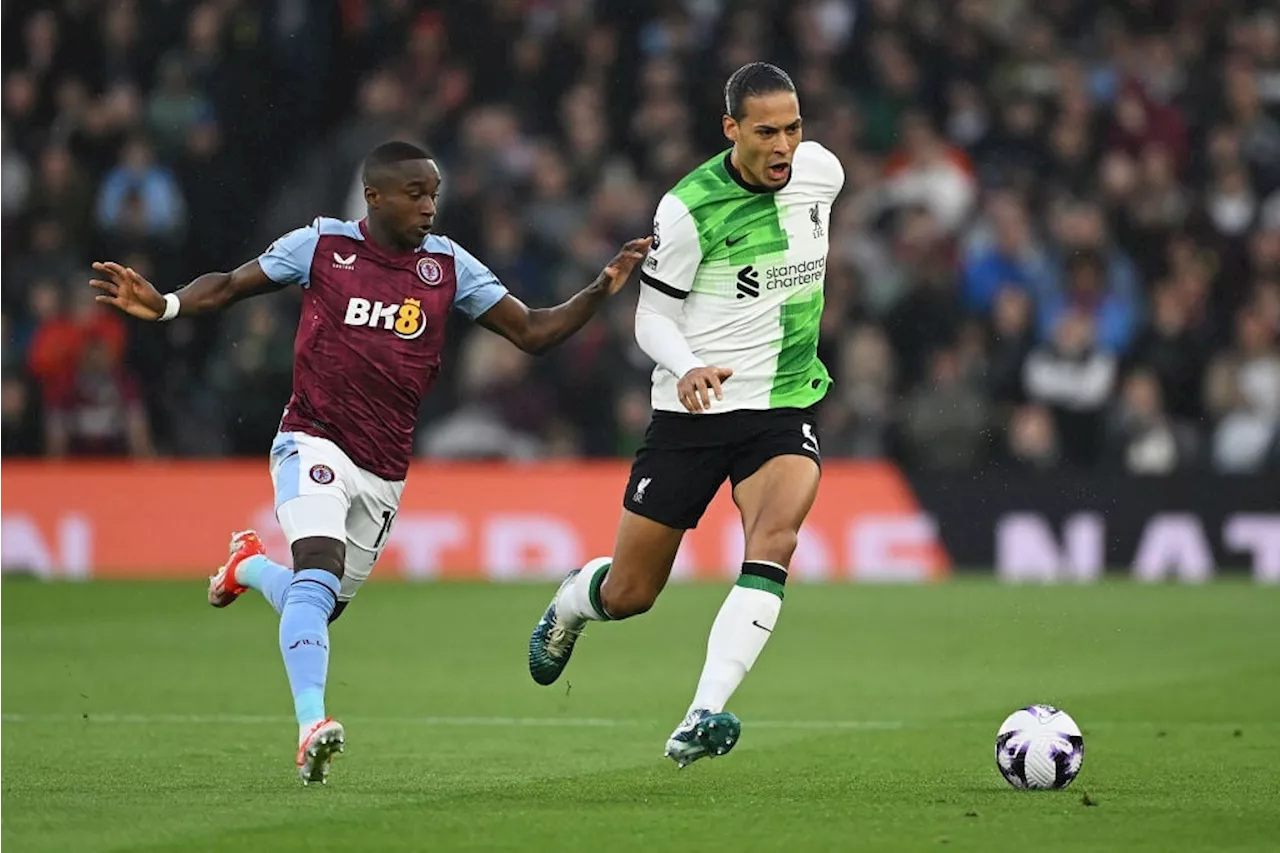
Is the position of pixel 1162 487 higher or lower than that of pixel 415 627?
higher

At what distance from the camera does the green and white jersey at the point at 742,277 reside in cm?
878

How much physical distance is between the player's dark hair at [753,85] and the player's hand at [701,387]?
1.07 m

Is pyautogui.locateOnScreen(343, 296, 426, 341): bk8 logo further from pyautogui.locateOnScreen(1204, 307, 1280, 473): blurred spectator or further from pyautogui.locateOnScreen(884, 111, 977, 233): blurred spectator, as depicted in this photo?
pyautogui.locateOnScreen(884, 111, 977, 233): blurred spectator

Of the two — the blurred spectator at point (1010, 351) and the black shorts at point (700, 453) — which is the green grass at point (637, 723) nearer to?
the black shorts at point (700, 453)

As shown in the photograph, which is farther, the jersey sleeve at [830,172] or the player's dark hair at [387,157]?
the jersey sleeve at [830,172]

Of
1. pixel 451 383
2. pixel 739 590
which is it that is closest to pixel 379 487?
pixel 739 590

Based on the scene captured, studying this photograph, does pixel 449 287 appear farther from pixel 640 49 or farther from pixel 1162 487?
pixel 640 49

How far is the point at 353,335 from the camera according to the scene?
8.78 m

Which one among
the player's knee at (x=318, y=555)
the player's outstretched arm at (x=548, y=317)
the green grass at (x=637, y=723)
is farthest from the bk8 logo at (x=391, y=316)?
the green grass at (x=637, y=723)

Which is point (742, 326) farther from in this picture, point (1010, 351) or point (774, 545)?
point (1010, 351)

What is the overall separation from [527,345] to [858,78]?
12.5 metres

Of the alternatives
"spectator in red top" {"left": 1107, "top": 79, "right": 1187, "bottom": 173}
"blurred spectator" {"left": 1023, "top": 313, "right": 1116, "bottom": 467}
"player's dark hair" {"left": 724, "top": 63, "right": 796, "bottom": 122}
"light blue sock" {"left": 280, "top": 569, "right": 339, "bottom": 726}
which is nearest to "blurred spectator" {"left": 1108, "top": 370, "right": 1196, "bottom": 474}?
"blurred spectator" {"left": 1023, "top": 313, "right": 1116, "bottom": 467}

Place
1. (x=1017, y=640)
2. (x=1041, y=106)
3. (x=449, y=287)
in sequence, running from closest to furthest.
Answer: (x=449, y=287) → (x=1017, y=640) → (x=1041, y=106)

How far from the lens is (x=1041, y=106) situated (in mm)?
20594
